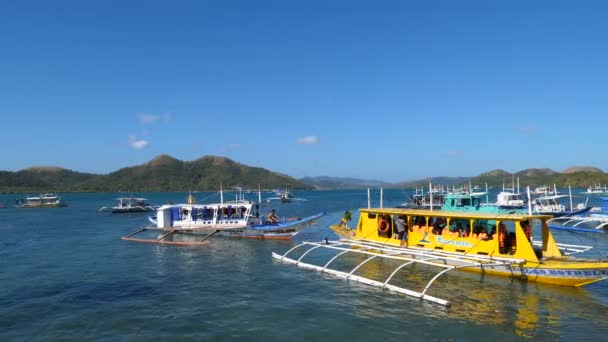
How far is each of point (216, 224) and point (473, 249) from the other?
2734 cm

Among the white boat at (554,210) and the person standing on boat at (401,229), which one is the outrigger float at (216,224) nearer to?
the person standing on boat at (401,229)

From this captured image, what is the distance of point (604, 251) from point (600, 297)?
16560 millimetres

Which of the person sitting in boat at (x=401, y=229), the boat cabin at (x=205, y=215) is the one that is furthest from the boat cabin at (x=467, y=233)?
the boat cabin at (x=205, y=215)

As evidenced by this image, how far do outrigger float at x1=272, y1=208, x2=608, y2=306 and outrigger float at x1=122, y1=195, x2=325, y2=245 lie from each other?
40.3 feet

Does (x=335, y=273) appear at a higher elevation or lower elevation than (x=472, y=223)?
lower

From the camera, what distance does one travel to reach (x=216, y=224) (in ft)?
140

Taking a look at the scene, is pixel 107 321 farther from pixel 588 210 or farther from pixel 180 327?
pixel 588 210

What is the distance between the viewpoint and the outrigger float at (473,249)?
20156 mm

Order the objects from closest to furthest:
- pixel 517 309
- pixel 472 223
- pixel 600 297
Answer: pixel 517 309, pixel 600 297, pixel 472 223

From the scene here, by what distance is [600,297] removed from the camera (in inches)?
777

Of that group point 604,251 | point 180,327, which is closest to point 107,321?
point 180,327

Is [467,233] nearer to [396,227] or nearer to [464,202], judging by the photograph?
[396,227]

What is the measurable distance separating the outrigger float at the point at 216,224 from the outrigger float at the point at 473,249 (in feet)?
40.3

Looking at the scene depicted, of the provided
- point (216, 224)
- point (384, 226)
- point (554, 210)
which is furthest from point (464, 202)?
point (216, 224)
